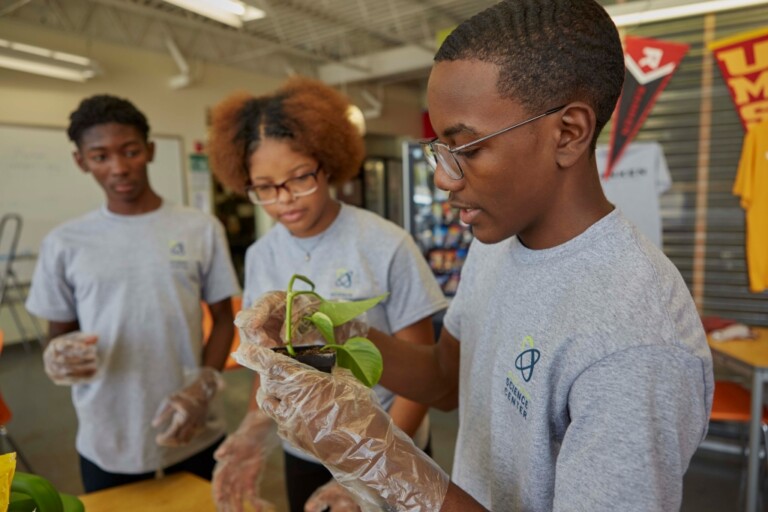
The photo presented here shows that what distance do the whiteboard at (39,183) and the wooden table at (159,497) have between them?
4798 millimetres

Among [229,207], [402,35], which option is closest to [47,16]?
[229,207]

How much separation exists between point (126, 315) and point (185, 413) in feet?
1.32

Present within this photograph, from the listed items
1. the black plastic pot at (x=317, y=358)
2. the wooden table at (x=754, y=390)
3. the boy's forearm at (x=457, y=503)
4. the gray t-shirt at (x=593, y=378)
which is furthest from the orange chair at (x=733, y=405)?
the black plastic pot at (x=317, y=358)

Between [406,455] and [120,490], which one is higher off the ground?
[406,455]

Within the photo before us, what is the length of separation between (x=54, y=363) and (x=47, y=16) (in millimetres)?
5520

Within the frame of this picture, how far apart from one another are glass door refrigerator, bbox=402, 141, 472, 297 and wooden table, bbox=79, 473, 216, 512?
3.14 meters

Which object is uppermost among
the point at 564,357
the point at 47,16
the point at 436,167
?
the point at 47,16

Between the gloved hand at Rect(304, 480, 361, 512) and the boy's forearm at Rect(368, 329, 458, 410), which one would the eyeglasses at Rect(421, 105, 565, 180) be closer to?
the boy's forearm at Rect(368, 329, 458, 410)

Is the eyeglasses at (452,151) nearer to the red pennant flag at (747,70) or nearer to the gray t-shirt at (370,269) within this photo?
the gray t-shirt at (370,269)

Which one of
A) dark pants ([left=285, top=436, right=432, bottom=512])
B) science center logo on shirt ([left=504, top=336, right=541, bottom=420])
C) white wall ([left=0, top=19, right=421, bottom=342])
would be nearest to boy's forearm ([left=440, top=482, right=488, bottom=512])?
science center logo on shirt ([left=504, top=336, right=541, bottom=420])

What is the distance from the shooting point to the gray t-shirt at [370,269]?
1.34m

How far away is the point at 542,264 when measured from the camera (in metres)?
0.75

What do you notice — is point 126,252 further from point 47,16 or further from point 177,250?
point 47,16

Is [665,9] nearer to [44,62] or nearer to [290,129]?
[290,129]
